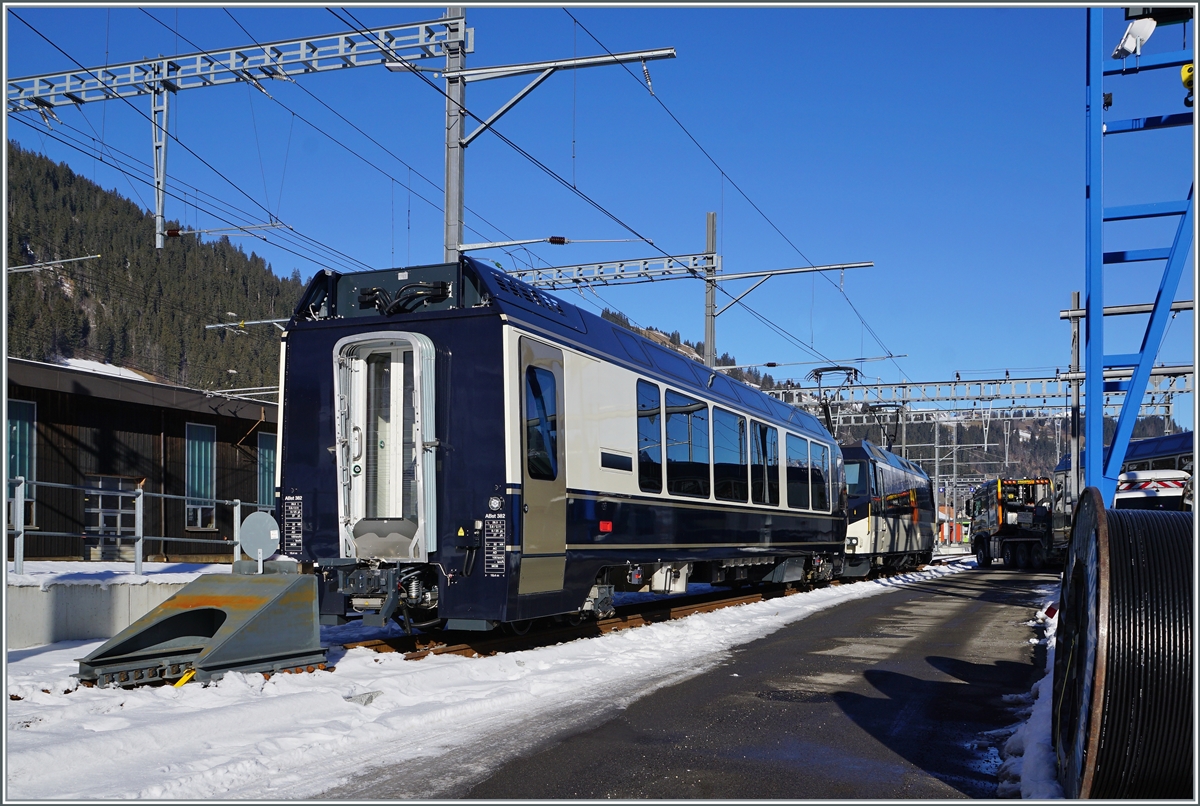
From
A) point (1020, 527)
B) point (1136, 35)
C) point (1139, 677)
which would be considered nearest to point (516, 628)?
point (1139, 677)

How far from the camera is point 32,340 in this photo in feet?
254

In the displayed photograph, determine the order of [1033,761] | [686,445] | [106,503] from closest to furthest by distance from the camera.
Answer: [1033,761] < [686,445] < [106,503]

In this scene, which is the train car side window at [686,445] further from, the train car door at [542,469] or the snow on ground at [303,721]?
the snow on ground at [303,721]

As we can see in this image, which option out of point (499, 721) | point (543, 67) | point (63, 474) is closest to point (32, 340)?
point (63, 474)

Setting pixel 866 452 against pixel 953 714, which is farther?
pixel 866 452

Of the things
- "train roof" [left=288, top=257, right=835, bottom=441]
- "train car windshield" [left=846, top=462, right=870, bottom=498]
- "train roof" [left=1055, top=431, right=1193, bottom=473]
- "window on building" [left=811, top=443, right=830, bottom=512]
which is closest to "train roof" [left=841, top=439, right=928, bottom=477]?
"train car windshield" [left=846, top=462, right=870, bottom=498]

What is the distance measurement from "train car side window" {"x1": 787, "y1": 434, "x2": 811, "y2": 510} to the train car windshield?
22.4 ft

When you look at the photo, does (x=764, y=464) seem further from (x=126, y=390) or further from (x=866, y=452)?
(x=126, y=390)

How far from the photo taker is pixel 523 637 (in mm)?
11492

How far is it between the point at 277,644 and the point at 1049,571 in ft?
110

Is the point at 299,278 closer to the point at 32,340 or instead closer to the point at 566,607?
the point at 32,340

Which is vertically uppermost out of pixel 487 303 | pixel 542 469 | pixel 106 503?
pixel 487 303

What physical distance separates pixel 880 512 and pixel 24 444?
19373 millimetres

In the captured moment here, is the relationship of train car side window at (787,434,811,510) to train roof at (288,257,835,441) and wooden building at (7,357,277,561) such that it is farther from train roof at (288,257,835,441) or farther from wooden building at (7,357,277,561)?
wooden building at (7,357,277,561)
